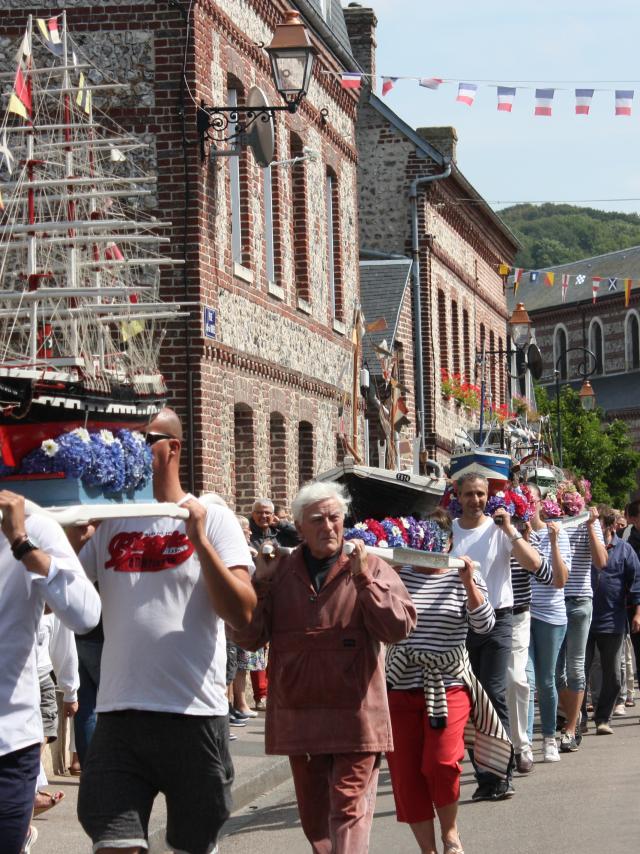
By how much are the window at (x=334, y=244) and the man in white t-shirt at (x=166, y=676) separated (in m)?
18.2

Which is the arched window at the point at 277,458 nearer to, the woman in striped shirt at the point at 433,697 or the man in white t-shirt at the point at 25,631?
the woman in striped shirt at the point at 433,697

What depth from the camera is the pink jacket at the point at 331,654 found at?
6516 mm

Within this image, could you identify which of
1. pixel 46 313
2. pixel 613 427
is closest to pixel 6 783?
pixel 46 313

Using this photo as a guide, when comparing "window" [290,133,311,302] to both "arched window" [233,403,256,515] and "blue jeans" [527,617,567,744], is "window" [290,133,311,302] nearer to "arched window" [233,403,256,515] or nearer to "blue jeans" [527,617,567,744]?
"arched window" [233,403,256,515]

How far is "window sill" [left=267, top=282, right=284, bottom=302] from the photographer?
19.8 meters

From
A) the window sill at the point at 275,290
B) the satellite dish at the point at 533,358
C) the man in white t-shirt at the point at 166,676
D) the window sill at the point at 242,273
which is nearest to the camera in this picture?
the man in white t-shirt at the point at 166,676

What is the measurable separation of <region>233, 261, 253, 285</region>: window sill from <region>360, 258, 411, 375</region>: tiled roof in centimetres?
1104

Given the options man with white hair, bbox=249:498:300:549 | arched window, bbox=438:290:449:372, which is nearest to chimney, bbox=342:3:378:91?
arched window, bbox=438:290:449:372

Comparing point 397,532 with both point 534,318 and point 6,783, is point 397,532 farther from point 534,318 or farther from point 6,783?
point 534,318

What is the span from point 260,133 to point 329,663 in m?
11.2

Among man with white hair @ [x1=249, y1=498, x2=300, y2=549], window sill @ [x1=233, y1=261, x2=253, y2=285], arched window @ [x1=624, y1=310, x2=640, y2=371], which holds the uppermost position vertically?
arched window @ [x1=624, y1=310, x2=640, y2=371]

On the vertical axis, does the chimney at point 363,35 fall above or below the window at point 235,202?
above

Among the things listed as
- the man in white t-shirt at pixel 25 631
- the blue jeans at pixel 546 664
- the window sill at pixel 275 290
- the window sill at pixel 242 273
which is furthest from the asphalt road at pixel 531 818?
the window sill at pixel 275 290

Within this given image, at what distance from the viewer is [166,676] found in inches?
225
